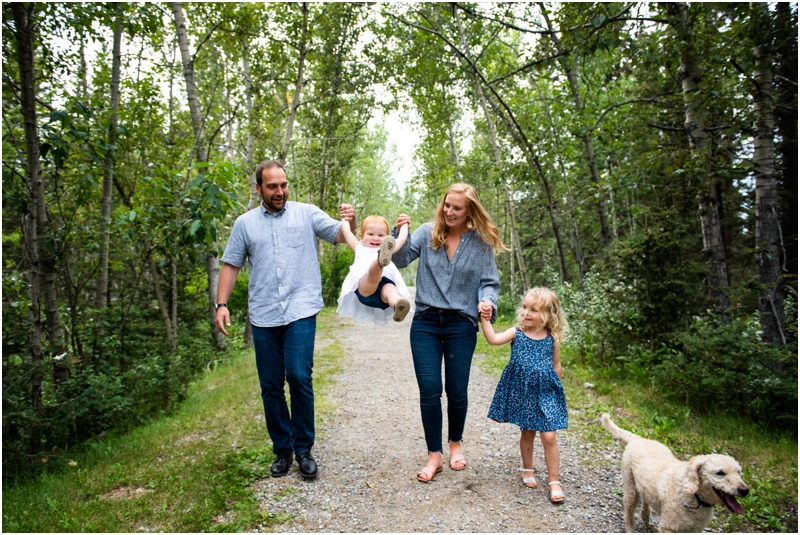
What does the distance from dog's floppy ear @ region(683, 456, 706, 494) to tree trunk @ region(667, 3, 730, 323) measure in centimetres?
419

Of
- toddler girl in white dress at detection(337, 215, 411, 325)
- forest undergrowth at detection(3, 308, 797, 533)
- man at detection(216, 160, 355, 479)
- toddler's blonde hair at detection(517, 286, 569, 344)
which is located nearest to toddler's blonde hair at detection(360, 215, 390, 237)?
toddler girl in white dress at detection(337, 215, 411, 325)

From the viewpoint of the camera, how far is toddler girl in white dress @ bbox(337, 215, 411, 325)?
3.73m

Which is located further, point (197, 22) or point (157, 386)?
point (197, 22)

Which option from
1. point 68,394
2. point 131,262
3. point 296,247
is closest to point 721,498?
point 296,247

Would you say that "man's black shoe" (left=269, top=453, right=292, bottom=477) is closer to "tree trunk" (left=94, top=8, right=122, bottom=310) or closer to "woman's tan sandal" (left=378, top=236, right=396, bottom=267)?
"woman's tan sandal" (left=378, top=236, right=396, bottom=267)

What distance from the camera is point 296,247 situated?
12.9ft

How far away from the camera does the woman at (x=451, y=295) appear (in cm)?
371

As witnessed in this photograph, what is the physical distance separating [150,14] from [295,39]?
559 cm

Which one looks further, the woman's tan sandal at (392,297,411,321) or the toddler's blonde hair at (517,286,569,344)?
the woman's tan sandal at (392,297,411,321)

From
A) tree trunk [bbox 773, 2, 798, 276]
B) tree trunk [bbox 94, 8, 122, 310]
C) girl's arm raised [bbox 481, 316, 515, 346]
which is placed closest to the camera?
girl's arm raised [bbox 481, 316, 515, 346]

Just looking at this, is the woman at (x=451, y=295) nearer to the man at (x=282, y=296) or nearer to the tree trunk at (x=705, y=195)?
the man at (x=282, y=296)

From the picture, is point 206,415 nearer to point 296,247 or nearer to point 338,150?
point 296,247

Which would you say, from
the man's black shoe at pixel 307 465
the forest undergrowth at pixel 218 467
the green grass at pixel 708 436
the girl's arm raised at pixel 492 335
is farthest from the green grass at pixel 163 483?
the green grass at pixel 708 436

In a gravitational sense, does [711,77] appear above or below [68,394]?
above
